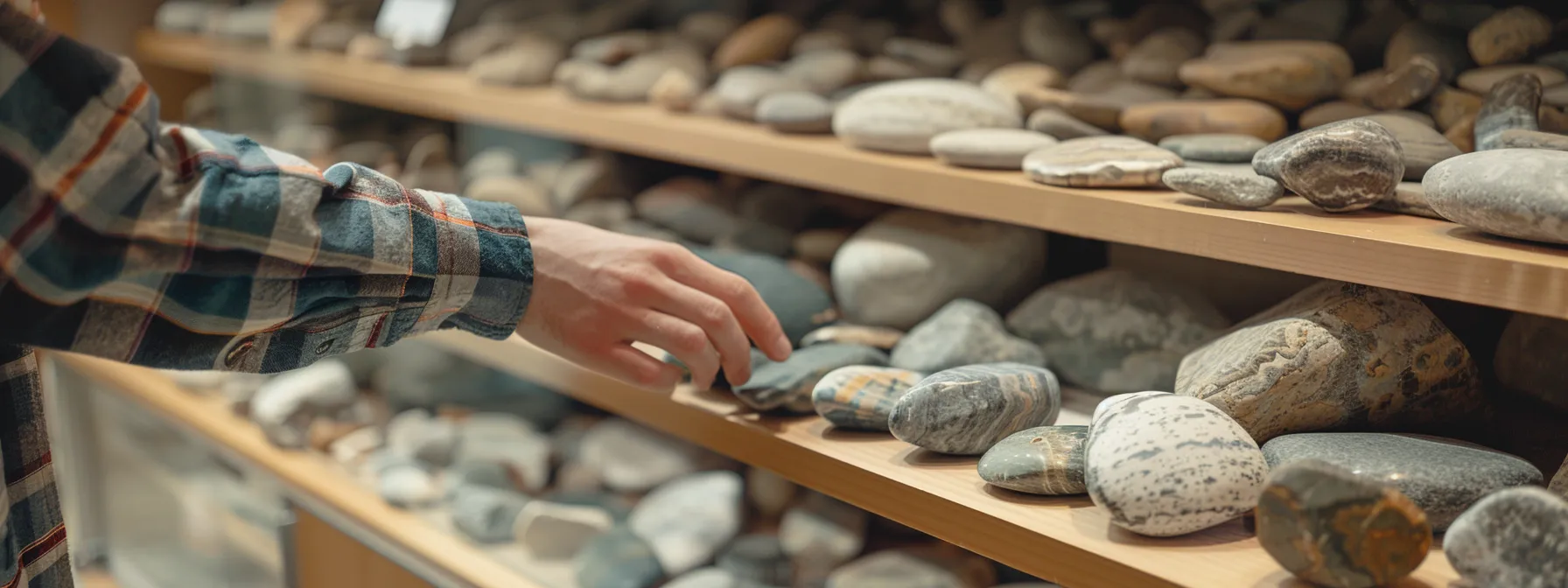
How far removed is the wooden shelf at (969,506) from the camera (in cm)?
63

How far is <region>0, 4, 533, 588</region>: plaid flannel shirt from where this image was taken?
566 mm

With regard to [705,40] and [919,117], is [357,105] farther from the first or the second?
[919,117]

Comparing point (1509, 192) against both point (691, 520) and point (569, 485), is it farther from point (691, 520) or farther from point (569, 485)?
point (569, 485)

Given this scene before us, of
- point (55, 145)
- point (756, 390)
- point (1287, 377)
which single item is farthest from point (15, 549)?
point (1287, 377)

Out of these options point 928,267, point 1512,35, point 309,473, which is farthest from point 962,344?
point 309,473

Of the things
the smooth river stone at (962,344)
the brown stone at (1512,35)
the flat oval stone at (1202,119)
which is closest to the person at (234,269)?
the smooth river stone at (962,344)

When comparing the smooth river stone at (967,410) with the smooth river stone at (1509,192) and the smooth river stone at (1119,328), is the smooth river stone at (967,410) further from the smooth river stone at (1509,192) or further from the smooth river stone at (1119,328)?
the smooth river stone at (1509,192)

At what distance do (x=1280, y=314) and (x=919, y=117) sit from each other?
0.33m

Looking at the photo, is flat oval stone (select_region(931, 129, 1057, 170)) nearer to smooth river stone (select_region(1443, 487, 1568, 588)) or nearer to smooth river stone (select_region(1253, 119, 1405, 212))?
smooth river stone (select_region(1253, 119, 1405, 212))

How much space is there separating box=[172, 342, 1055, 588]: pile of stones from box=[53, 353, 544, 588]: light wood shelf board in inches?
0.8

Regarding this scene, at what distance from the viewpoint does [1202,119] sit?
2.88 feet

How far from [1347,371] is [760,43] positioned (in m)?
0.73

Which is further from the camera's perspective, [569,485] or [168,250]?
[569,485]

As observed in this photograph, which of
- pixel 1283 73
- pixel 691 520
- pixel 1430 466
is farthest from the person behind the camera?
pixel 691 520
